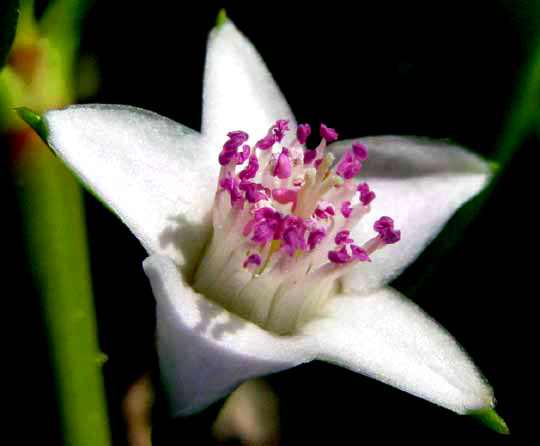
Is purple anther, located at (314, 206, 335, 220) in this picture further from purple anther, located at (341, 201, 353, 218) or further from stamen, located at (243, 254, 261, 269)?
stamen, located at (243, 254, 261, 269)

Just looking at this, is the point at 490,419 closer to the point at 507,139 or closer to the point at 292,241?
the point at 292,241

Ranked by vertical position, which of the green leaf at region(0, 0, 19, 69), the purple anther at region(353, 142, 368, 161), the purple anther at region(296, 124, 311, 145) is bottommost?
the purple anther at region(353, 142, 368, 161)

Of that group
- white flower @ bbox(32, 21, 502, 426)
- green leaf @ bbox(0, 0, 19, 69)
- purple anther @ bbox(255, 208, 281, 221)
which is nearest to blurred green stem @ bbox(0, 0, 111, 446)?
green leaf @ bbox(0, 0, 19, 69)

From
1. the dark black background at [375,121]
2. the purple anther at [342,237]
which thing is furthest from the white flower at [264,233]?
the dark black background at [375,121]

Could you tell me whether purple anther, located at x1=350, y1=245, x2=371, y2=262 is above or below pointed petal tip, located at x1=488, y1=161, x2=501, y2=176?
below

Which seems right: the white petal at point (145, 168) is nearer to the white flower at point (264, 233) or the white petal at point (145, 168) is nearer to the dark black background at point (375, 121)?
the white flower at point (264, 233)

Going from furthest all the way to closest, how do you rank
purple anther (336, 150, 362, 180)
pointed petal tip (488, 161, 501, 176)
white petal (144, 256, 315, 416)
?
pointed petal tip (488, 161, 501, 176), purple anther (336, 150, 362, 180), white petal (144, 256, 315, 416)

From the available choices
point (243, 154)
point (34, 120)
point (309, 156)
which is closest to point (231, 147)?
point (243, 154)
